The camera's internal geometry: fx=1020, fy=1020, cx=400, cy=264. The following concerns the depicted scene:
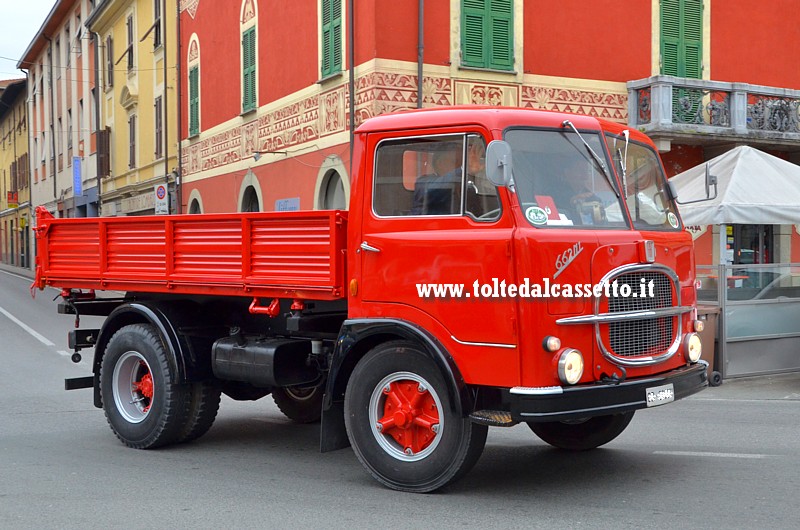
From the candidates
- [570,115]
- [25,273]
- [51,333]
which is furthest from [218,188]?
[25,273]

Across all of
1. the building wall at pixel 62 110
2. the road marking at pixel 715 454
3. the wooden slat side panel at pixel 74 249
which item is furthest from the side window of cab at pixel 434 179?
the building wall at pixel 62 110

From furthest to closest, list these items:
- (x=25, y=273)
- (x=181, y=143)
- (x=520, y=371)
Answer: (x=25, y=273)
(x=181, y=143)
(x=520, y=371)

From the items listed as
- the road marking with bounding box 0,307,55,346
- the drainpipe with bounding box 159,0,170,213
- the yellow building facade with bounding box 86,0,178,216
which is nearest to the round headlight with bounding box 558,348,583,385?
the road marking with bounding box 0,307,55,346

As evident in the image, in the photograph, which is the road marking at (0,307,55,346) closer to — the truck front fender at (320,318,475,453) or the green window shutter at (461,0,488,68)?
the green window shutter at (461,0,488,68)

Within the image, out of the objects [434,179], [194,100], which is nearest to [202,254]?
[434,179]

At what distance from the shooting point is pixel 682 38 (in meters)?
21.1

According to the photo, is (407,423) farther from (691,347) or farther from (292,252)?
(691,347)

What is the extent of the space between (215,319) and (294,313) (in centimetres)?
119

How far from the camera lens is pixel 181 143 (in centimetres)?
3000

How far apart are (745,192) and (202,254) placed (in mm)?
7283

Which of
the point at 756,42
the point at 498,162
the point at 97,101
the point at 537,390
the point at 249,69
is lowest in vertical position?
the point at 537,390

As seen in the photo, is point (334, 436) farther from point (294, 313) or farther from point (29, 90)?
point (29, 90)

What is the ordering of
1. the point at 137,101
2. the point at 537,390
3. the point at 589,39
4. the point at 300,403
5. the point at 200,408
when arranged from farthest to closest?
the point at 137,101 < the point at 589,39 < the point at 300,403 < the point at 200,408 < the point at 537,390

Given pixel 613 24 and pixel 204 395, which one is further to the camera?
pixel 613 24
